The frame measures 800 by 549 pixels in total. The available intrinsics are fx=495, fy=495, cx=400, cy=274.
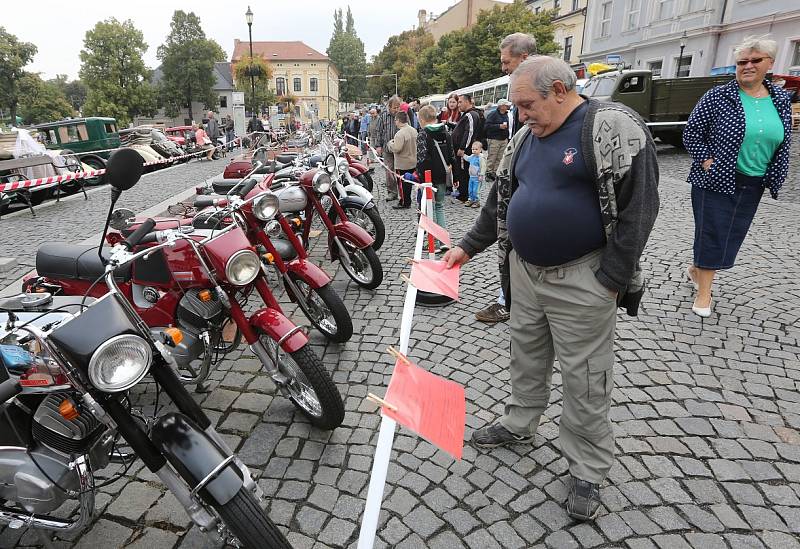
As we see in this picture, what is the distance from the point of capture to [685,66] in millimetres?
24047

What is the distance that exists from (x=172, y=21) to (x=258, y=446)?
6495 cm

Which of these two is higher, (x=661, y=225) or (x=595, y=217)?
(x=595, y=217)

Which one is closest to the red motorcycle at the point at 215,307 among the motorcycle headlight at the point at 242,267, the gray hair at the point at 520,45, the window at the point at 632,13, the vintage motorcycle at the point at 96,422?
the motorcycle headlight at the point at 242,267

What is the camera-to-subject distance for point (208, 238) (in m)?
2.65

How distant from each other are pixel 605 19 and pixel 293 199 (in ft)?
104

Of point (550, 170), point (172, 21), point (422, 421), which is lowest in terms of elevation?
point (422, 421)

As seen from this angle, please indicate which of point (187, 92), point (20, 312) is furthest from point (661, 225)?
point (187, 92)

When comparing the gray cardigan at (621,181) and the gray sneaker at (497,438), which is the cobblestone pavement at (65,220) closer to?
the gray sneaker at (497,438)

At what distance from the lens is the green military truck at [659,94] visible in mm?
13914

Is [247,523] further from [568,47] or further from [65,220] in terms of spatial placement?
[568,47]

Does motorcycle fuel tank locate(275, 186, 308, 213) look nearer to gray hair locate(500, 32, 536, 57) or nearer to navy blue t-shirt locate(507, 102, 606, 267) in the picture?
gray hair locate(500, 32, 536, 57)

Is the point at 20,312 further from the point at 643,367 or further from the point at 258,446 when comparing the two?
the point at 643,367

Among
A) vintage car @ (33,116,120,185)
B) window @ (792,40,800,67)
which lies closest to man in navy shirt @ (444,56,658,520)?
vintage car @ (33,116,120,185)

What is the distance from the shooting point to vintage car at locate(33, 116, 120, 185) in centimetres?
1452
